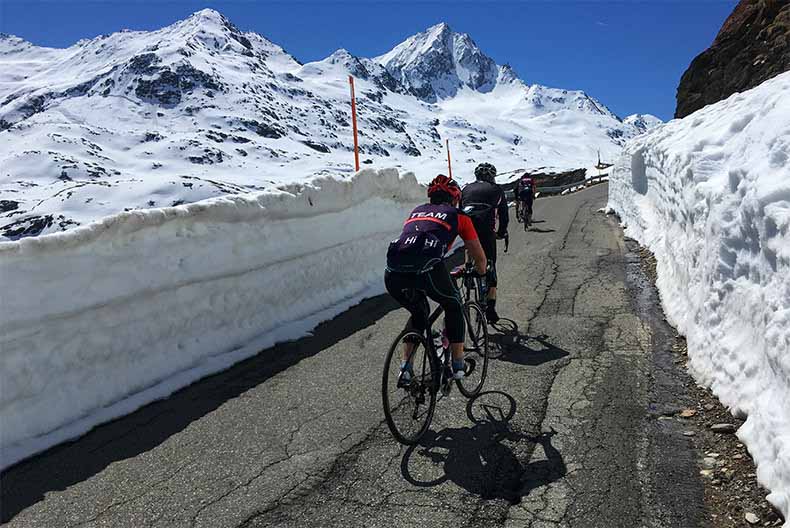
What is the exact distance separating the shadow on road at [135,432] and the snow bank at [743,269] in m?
4.29

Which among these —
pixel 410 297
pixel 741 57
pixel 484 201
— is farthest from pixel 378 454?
pixel 741 57

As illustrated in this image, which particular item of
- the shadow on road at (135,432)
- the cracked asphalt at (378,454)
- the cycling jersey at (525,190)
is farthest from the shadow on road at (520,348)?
the cycling jersey at (525,190)

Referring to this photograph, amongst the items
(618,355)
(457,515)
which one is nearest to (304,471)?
(457,515)

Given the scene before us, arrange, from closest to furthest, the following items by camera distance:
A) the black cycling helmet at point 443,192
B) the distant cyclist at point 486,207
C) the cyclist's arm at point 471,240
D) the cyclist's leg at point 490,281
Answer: the cyclist's arm at point 471,240 < the black cycling helmet at point 443,192 < the distant cyclist at point 486,207 < the cyclist's leg at point 490,281

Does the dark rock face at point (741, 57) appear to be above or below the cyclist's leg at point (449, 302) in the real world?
above

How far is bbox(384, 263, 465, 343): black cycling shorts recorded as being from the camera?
482cm

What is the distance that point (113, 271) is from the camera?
6.08 metres

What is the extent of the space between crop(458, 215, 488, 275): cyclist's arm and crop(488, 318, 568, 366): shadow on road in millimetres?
1472

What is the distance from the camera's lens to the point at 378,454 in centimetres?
459

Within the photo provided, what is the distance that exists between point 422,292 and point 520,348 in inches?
94.3

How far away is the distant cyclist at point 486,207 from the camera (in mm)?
7344

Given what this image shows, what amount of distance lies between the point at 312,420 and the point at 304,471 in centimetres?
86

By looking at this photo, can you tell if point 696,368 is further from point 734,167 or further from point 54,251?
point 54,251

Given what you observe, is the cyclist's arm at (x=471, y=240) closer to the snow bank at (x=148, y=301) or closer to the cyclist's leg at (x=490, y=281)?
the cyclist's leg at (x=490, y=281)
